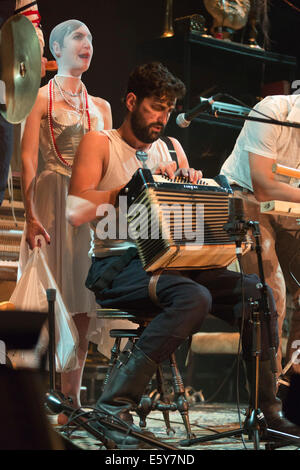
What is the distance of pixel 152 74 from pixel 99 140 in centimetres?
40

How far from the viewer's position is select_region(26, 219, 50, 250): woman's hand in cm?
316

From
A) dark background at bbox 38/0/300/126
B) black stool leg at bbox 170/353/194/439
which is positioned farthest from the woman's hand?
dark background at bbox 38/0/300/126

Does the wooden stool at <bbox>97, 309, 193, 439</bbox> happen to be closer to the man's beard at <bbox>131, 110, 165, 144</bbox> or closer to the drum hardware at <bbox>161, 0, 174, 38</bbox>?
the man's beard at <bbox>131, 110, 165, 144</bbox>

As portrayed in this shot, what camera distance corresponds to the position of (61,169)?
344cm

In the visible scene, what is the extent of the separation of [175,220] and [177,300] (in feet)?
1.05

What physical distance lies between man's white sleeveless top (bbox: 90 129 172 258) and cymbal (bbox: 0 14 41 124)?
546 mm

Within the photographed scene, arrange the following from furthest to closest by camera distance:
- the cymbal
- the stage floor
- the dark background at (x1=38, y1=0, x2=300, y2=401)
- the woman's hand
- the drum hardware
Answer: the drum hardware → the dark background at (x1=38, y1=0, x2=300, y2=401) → the woman's hand → the stage floor → the cymbal

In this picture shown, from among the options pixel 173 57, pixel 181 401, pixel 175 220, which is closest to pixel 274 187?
pixel 175 220

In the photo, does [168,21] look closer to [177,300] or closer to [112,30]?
[112,30]

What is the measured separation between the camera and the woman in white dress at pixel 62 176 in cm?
335

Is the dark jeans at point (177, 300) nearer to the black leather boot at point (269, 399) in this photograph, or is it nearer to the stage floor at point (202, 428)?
the black leather boot at point (269, 399)
